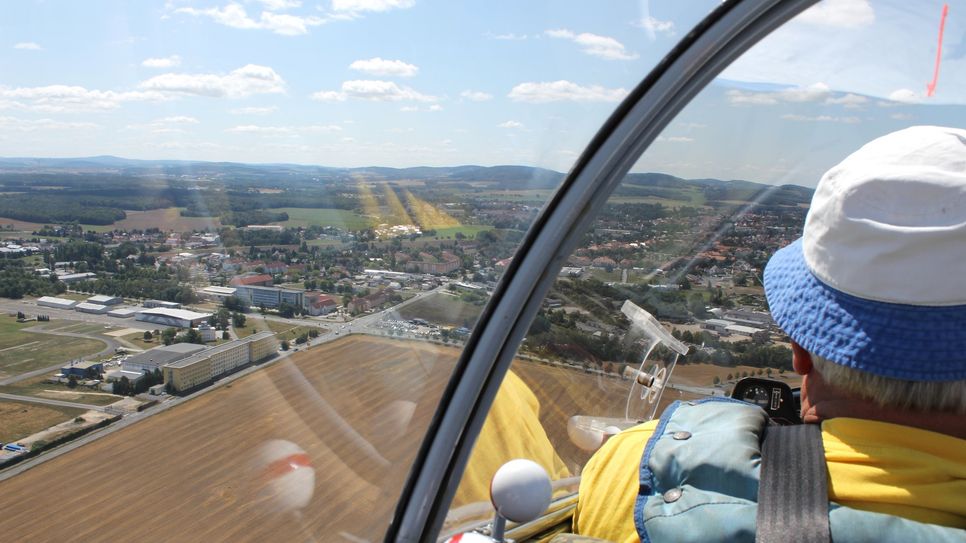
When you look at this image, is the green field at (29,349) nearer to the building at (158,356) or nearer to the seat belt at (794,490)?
the building at (158,356)

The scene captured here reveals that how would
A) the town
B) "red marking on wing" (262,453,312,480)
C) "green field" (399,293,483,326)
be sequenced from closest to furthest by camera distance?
the town → "red marking on wing" (262,453,312,480) → "green field" (399,293,483,326)

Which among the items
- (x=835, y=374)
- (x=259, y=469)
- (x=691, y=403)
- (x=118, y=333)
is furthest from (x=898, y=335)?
(x=118, y=333)

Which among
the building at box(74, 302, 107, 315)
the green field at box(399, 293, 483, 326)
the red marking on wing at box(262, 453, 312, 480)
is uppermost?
the building at box(74, 302, 107, 315)

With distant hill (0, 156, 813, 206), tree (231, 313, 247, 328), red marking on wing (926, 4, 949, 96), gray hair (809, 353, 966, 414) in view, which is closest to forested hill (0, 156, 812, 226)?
distant hill (0, 156, 813, 206)

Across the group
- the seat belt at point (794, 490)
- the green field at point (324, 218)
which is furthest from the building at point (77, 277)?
the seat belt at point (794, 490)

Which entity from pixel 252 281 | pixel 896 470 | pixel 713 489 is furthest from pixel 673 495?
pixel 252 281

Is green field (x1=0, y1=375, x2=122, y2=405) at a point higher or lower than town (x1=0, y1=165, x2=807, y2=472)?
lower

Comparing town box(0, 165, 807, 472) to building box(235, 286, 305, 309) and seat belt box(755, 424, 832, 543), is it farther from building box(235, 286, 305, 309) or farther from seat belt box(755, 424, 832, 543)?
seat belt box(755, 424, 832, 543)
